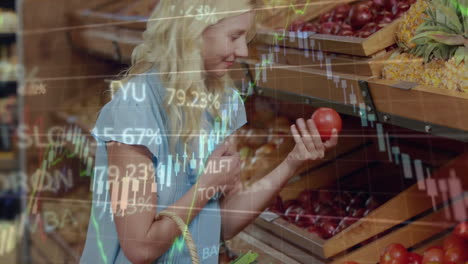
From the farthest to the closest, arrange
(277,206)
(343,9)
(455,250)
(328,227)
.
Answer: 1. (343,9)
2. (277,206)
3. (328,227)
4. (455,250)

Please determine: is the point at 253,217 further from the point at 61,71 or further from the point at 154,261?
the point at 61,71

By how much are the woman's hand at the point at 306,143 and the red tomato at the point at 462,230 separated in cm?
52

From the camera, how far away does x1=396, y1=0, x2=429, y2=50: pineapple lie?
1.45 meters

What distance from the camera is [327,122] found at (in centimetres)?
157

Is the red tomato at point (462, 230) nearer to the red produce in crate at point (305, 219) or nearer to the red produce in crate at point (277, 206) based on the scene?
the red produce in crate at point (305, 219)

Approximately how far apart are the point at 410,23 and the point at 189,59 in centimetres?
93

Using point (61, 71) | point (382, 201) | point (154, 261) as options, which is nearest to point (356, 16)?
point (382, 201)

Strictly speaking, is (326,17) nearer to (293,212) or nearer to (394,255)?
(293,212)

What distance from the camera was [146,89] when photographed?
1.77 m

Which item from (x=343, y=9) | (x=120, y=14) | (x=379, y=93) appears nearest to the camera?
(x=379, y=93)

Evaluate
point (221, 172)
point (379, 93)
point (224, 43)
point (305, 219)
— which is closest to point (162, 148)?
point (221, 172)

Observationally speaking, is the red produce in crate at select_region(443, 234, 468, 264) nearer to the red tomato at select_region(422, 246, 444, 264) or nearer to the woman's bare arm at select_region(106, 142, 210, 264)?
the red tomato at select_region(422, 246, 444, 264)

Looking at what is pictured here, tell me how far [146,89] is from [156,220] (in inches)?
23.3

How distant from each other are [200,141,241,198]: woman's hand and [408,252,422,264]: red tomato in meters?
0.74
